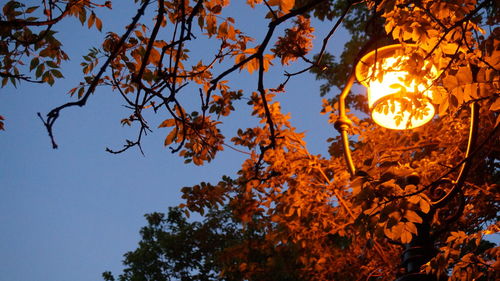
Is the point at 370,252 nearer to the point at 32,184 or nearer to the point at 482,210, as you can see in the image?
Answer: the point at 482,210

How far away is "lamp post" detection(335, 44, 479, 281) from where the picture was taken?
2.28 metres

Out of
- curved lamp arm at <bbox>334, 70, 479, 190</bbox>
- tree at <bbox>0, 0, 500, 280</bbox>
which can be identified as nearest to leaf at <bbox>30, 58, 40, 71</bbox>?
tree at <bbox>0, 0, 500, 280</bbox>

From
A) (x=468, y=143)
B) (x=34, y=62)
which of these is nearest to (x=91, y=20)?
(x=34, y=62)

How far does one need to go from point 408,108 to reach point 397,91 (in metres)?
0.16

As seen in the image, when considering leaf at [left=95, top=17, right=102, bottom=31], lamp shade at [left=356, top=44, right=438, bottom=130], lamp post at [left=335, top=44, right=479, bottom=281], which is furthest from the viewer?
leaf at [left=95, top=17, right=102, bottom=31]

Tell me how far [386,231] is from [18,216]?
161 metres

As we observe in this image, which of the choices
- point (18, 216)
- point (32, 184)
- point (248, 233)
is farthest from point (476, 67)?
point (32, 184)

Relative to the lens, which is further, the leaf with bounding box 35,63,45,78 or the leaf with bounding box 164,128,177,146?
the leaf with bounding box 35,63,45,78

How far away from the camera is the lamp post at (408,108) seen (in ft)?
7.47

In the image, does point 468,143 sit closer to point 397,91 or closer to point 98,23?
point 397,91

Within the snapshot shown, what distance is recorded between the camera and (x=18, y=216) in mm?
139875

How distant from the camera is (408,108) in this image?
2480 millimetres

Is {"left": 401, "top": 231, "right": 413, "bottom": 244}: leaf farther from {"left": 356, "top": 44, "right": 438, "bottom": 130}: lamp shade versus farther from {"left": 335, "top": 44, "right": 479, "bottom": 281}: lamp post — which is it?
{"left": 356, "top": 44, "right": 438, "bottom": 130}: lamp shade

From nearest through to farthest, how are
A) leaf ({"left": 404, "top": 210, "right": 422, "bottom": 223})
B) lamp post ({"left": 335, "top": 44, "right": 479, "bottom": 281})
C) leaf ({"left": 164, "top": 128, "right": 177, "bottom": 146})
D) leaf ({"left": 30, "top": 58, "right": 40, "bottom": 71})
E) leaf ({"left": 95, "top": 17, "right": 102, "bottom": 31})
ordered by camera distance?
leaf ({"left": 404, "top": 210, "right": 422, "bottom": 223}), lamp post ({"left": 335, "top": 44, "right": 479, "bottom": 281}), leaf ({"left": 164, "top": 128, "right": 177, "bottom": 146}), leaf ({"left": 95, "top": 17, "right": 102, "bottom": 31}), leaf ({"left": 30, "top": 58, "right": 40, "bottom": 71})
